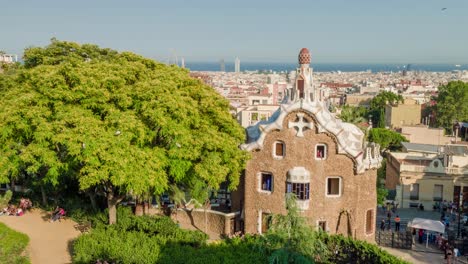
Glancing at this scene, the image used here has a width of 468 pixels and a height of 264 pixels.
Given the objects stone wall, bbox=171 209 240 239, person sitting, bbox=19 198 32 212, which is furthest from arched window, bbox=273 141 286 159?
person sitting, bbox=19 198 32 212

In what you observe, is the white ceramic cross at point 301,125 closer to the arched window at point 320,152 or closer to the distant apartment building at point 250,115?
the arched window at point 320,152

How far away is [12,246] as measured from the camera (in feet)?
81.2

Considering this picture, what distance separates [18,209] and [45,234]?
3917 mm

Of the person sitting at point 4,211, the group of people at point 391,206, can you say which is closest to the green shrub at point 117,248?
the person sitting at point 4,211

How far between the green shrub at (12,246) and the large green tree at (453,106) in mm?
79414

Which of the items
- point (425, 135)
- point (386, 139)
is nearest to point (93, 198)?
point (386, 139)

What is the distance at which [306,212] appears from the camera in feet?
104

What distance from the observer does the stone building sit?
102 ft

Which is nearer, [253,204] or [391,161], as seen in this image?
[253,204]

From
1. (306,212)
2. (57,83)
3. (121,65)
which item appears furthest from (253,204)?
(57,83)

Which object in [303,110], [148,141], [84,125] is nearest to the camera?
[84,125]

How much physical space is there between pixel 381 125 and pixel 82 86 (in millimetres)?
65292

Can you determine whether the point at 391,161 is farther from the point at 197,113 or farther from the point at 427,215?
the point at 197,113

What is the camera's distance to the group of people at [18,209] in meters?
32.1
